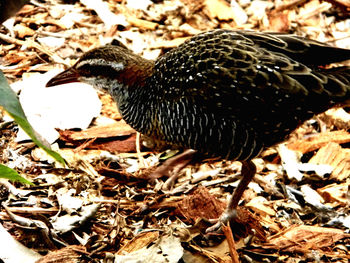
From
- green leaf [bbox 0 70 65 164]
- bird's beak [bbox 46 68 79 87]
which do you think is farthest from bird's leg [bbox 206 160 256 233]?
green leaf [bbox 0 70 65 164]

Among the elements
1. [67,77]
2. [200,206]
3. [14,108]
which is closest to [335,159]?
[200,206]

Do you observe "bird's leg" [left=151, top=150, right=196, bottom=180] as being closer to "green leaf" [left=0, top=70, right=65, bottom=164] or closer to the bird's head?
the bird's head

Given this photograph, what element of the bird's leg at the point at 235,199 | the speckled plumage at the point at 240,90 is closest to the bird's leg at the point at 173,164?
the speckled plumage at the point at 240,90

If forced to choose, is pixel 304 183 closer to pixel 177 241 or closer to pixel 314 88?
pixel 314 88

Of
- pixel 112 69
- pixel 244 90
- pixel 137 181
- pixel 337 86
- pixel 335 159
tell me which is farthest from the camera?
pixel 335 159

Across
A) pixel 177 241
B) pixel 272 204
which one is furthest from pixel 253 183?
pixel 177 241

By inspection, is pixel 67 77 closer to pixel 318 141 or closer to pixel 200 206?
pixel 200 206

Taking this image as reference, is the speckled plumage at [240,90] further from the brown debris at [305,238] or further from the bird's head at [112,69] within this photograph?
the brown debris at [305,238]
